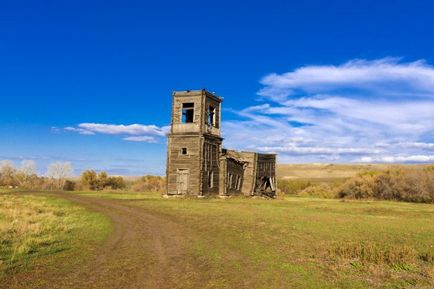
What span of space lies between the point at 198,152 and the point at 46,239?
25.0 metres

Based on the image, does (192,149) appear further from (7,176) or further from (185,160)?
(7,176)

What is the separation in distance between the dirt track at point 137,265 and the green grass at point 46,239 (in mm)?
627

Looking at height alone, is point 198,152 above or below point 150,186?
above

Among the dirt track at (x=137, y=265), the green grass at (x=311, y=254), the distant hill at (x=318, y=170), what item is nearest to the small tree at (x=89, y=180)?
the green grass at (x=311, y=254)

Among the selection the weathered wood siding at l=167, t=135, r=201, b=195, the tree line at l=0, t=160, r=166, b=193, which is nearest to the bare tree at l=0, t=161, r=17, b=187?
the tree line at l=0, t=160, r=166, b=193

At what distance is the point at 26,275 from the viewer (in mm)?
8477

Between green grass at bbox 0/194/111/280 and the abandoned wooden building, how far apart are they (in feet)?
58.4

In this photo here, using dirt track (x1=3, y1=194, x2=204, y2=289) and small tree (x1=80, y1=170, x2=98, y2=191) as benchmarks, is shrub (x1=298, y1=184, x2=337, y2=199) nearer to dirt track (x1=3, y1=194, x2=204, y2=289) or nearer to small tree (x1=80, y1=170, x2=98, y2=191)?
small tree (x1=80, y1=170, x2=98, y2=191)

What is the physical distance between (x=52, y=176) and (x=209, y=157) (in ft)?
111

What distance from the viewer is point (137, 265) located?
9.52m

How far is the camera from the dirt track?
26.2ft

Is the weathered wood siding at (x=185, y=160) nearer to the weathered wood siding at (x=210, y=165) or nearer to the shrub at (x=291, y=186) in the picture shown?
the weathered wood siding at (x=210, y=165)

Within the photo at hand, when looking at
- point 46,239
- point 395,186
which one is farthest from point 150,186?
point 46,239

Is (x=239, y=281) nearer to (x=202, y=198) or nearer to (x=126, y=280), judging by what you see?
(x=126, y=280)
